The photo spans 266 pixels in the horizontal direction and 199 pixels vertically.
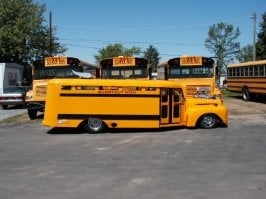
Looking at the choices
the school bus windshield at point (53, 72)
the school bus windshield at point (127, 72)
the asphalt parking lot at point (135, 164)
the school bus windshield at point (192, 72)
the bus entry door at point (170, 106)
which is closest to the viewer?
the asphalt parking lot at point (135, 164)

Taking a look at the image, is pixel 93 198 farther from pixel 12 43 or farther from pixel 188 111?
pixel 12 43

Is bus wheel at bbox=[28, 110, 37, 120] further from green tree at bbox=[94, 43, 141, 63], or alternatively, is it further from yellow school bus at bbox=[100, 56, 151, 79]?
green tree at bbox=[94, 43, 141, 63]

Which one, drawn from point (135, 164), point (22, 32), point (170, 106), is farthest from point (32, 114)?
point (22, 32)

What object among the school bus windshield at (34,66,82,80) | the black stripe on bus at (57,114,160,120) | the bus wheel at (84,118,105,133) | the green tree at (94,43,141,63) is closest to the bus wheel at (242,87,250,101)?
the school bus windshield at (34,66,82,80)

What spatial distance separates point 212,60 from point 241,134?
6.44 m

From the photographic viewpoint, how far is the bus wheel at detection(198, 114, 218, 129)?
56.0ft

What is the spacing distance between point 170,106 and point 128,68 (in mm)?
4697

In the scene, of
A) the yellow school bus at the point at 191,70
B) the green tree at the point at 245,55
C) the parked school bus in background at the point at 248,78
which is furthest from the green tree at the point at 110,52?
the yellow school bus at the point at 191,70

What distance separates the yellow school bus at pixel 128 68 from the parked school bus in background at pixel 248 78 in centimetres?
904

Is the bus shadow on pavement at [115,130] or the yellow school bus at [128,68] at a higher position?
the yellow school bus at [128,68]

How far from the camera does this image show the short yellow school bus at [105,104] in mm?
16172

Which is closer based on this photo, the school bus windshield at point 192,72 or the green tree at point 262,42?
the school bus windshield at point 192,72

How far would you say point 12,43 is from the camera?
49.7 m

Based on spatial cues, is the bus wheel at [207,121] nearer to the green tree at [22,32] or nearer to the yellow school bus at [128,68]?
the yellow school bus at [128,68]
